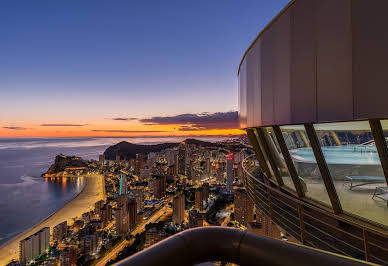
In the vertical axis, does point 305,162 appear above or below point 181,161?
above

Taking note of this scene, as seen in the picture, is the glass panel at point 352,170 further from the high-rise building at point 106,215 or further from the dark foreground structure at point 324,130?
the high-rise building at point 106,215

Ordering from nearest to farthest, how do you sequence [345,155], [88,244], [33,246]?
1. [345,155]
2. [33,246]
3. [88,244]

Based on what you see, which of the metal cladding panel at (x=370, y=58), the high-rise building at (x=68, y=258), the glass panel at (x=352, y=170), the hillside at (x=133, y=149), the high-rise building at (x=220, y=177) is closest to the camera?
the metal cladding panel at (x=370, y=58)

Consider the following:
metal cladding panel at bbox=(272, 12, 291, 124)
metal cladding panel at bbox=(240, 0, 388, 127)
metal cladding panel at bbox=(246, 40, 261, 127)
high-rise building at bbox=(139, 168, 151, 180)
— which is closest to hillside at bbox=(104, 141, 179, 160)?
high-rise building at bbox=(139, 168, 151, 180)

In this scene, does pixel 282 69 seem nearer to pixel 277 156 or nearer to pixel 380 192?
pixel 277 156

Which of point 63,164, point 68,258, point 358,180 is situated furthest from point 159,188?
point 358,180

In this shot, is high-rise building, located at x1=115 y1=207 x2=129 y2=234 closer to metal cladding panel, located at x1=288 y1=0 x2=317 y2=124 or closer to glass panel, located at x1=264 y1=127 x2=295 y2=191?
glass panel, located at x1=264 y1=127 x2=295 y2=191

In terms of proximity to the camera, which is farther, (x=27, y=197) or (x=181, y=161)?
(x=181, y=161)

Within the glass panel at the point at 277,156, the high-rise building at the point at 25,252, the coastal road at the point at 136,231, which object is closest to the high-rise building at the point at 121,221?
the coastal road at the point at 136,231
